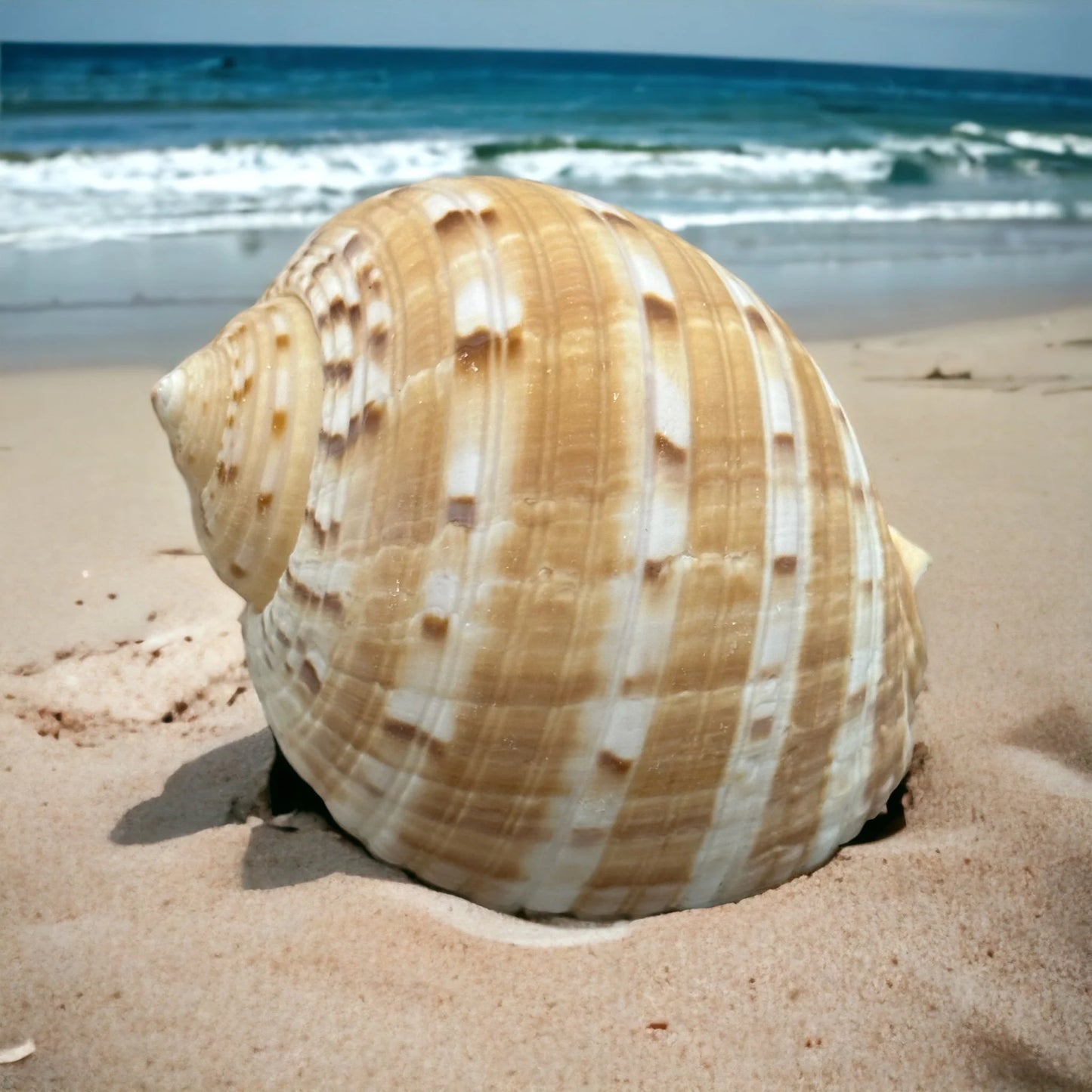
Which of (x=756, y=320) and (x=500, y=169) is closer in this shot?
(x=756, y=320)

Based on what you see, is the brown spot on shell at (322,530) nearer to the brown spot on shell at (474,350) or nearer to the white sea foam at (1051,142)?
the brown spot on shell at (474,350)

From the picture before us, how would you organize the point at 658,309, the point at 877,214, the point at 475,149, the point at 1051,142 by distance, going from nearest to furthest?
the point at 658,309
the point at 877,214
the point at 475,149
the point at 1051,142

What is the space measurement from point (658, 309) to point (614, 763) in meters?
0.73

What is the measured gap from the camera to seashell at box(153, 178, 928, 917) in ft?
5.69

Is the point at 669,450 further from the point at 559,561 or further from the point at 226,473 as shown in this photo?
the point at 226,473

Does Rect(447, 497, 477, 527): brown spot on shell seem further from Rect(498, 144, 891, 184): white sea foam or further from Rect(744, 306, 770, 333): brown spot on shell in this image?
Rect(498, 144, 891, 184): white sea foam

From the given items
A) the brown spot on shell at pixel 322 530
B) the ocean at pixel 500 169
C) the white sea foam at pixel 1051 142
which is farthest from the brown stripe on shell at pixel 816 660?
the white sea foam at pixel 1051 142

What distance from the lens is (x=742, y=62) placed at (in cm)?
4806

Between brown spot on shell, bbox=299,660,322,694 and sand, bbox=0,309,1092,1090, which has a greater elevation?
brown spot on shell, bbox=299,660,322,694

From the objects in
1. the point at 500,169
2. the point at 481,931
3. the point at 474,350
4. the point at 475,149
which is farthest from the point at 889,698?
the point at 475,149

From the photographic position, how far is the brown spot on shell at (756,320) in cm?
193

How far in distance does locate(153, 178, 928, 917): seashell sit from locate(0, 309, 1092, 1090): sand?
0.13 meters

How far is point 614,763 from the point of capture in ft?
5.78

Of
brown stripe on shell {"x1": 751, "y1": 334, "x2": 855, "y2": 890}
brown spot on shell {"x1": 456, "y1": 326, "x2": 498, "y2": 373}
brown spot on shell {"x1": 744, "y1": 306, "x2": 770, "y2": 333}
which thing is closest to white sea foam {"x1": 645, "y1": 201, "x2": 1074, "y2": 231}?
brown spot on shell {"x1": 744, "y1": 306, "x2": 770, "y2": 333}
